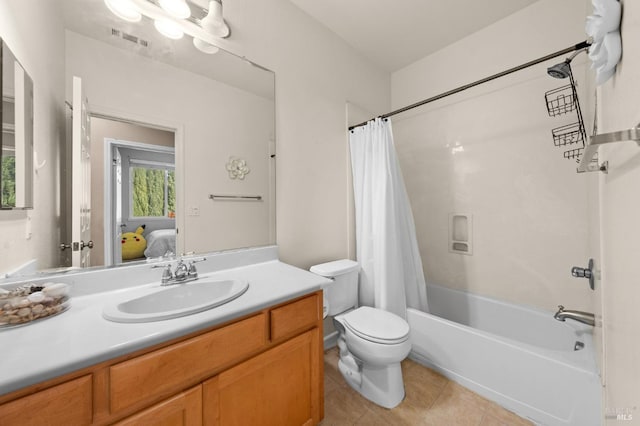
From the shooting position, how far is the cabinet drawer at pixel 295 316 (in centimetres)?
102

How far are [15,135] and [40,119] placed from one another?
0.54ft

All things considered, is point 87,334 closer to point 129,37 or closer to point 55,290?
point 55,290

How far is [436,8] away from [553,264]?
7.03ft

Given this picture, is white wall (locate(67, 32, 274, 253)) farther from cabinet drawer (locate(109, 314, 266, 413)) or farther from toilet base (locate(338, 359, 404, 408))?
toilet base (locate(338, 359, 404, 408))

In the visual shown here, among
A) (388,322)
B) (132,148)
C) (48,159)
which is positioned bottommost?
(388,322)

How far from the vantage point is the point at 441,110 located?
90.4 inches

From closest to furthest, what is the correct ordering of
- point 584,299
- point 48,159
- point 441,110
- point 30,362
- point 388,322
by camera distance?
point 30,362, point 48,159, point 388,322, point 584,299, point 441,110

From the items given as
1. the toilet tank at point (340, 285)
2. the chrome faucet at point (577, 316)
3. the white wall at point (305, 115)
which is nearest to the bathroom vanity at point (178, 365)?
the toilet tank at point (340, 285)

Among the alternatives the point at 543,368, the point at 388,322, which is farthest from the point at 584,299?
the point at 388,322

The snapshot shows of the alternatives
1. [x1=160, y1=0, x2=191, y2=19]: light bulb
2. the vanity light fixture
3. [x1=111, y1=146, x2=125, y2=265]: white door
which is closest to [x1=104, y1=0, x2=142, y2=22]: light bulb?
the vanity light fixture

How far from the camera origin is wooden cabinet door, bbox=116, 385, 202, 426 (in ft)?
2.33

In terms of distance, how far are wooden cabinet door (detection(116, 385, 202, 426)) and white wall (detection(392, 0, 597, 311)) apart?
2227 millimetres

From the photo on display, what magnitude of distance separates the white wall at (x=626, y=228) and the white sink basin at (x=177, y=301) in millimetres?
1136

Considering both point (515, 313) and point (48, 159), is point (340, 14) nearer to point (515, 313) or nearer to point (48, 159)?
point (48, 159)
